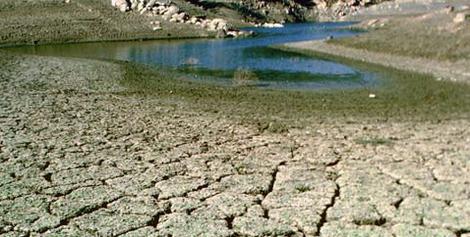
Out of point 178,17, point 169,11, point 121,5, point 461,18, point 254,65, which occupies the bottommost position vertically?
point 254,65

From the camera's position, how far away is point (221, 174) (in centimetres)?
997

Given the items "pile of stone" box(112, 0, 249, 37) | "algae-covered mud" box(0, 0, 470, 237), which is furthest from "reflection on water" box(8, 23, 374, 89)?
"pile of stone" box(112, 0, 249, 37)

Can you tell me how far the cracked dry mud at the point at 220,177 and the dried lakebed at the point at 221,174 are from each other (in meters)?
0.03

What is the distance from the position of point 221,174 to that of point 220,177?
17 centimetres

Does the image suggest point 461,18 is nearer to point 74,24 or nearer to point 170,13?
point 74,24

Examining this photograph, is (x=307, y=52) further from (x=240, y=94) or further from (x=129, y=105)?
(x=129, y=105)

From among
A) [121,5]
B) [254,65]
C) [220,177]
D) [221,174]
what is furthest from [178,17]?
A: [220,177]

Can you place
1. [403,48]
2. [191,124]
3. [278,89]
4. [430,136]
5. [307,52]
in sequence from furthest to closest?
1. [307,52]
2. [403,48]
3. [278,89]
4. [191,124]
5. [430,136]

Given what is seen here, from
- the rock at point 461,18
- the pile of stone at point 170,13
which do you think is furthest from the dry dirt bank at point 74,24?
the rock at point 461,18

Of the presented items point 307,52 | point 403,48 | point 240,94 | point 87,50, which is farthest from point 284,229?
point 87,50

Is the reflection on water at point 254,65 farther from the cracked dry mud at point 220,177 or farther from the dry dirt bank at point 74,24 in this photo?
the cracked dry mud at point 220,177

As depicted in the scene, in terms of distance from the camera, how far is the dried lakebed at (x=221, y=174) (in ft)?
25.8

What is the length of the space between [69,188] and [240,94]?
1117 centimetres

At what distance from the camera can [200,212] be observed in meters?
8.23
